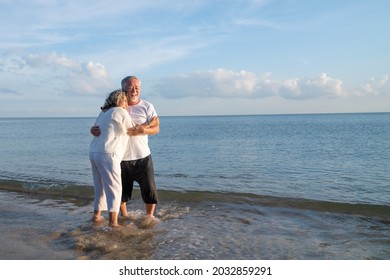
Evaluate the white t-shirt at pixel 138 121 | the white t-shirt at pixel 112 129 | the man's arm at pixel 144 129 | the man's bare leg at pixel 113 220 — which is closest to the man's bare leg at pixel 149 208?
the man's bare leg at pixel 113 220

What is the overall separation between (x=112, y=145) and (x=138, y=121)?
0.59 metres

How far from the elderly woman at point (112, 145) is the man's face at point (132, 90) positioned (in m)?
0.26

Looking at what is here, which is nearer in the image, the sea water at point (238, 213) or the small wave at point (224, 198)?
the sea water at point (238, 213)

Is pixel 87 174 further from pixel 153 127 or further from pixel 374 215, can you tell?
pixel 374 215

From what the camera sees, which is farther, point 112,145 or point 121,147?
point 121,147

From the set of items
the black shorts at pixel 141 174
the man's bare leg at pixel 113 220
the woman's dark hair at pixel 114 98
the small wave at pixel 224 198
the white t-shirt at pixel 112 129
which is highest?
the woman's dark hair at pixel 114 98

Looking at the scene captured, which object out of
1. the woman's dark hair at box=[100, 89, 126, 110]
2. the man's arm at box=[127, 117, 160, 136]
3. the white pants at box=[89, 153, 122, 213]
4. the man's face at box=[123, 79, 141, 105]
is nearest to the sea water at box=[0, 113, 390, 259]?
the white pants at box=[89, 153, 122, 213]

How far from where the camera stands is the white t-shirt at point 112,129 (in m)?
5.01

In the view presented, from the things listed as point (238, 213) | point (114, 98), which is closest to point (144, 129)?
point (114, 98)

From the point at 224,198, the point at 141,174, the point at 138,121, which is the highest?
the point at 138,121

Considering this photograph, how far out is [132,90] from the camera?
213 inches

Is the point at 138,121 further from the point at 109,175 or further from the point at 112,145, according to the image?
the point at 109,175

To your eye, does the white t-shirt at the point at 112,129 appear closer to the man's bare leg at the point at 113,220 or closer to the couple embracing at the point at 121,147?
the couple embracing at the point at 121,147
